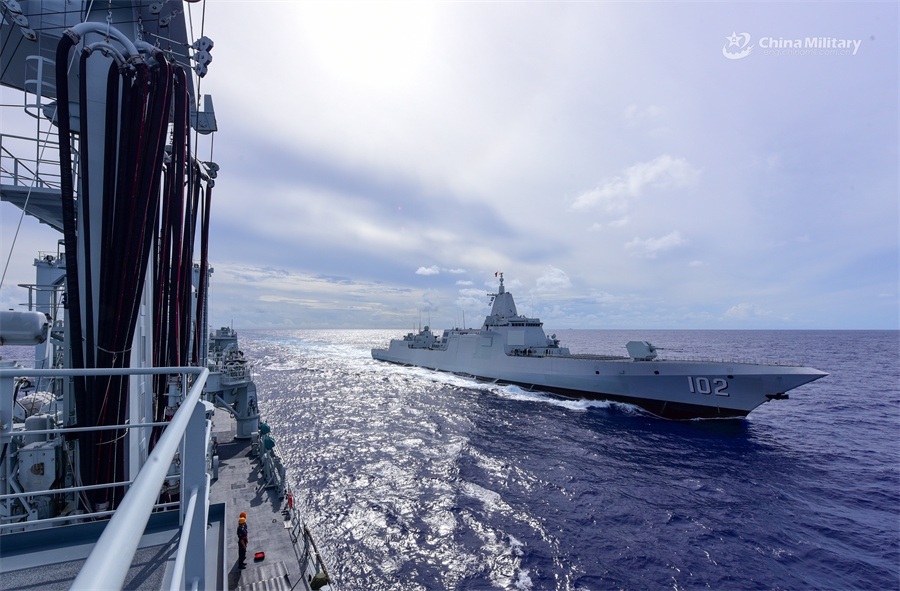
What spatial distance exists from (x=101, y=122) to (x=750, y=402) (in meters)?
28.9

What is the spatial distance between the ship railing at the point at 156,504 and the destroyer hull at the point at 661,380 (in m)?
26.4

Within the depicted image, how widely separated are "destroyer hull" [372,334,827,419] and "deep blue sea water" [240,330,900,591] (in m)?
1.10

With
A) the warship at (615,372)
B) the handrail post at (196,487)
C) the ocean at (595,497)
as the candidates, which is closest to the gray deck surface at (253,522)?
the ocean at (595,497)

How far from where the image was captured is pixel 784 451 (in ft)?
62.4

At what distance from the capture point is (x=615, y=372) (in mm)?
26359

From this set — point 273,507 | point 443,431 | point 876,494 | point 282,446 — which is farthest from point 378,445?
point 876,494

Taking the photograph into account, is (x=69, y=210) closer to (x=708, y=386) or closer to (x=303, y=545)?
(x=303, y=545)

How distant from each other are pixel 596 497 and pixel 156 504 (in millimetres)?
15087

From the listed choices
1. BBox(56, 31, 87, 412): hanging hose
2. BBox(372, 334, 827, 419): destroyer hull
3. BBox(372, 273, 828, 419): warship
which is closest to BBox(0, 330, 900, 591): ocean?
BBox(372, 334, 827, 419): destroyer hull

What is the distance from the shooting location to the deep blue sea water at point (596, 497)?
34.3 feet

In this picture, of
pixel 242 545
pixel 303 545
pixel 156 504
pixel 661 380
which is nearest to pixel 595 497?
pixel 303 545

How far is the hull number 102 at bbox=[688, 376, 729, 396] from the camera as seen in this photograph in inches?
889

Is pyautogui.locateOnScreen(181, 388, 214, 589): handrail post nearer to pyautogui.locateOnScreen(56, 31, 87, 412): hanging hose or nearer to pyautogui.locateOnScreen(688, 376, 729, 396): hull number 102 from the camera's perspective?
pyautogui.locateOnScreen(56, 31, 87, 412): hanging hose

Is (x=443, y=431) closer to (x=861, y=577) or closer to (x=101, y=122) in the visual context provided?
(x=861, y=577)
